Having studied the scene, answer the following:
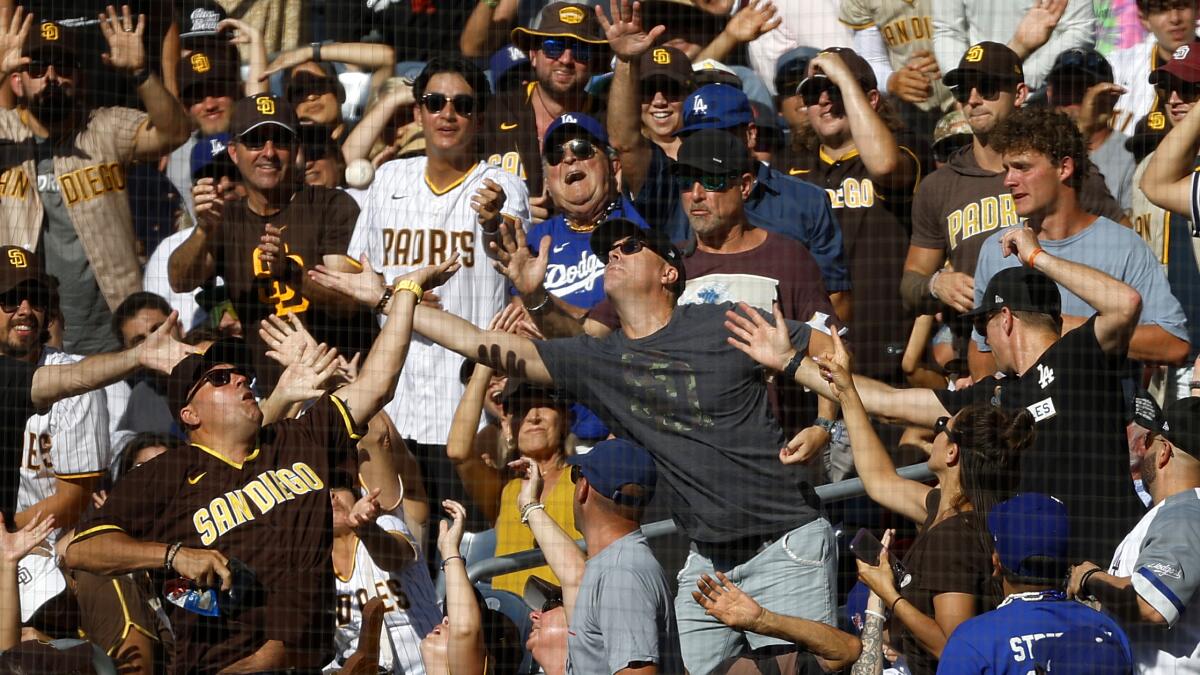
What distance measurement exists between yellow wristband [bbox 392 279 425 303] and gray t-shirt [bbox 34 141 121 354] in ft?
6.54

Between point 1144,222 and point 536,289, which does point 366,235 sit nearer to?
point 536,289

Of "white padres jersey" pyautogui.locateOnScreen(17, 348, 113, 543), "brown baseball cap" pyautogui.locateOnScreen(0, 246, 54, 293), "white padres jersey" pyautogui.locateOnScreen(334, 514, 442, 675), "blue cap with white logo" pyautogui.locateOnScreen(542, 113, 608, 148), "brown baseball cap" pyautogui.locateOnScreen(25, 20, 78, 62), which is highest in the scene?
"brown baseball cap" pyautogui.locateOnScreen(25, 20, 78, 62)

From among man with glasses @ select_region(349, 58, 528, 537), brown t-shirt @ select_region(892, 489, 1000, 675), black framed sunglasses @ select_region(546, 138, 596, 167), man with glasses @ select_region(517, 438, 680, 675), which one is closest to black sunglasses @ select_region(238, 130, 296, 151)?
man with glasses @ select_region(349, 58, 528, 537)

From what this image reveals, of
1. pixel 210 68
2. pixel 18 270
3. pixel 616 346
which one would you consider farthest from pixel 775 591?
pixel 210 68

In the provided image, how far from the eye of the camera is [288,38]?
9430 millimetres

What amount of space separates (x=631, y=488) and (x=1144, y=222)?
8.35 ft

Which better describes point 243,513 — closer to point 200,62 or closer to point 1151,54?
point 200,62

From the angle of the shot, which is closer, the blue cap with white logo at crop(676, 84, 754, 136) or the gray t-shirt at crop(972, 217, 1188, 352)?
the gray t-shirt at crop(972, 217, 1188, 352)

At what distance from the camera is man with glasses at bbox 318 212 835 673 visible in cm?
608

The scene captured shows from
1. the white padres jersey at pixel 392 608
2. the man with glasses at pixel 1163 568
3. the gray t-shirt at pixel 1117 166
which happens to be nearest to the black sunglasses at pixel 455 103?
the white padres jersey at pixel 392 608

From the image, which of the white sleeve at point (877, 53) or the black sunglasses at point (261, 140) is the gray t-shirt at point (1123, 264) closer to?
the white sleeve at point (877, 53)

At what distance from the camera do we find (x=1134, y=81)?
7730 millimetres

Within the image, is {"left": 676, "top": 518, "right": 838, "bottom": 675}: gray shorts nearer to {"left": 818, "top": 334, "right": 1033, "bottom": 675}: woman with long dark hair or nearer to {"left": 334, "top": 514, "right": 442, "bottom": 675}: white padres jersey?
{"left": 818, "top": 334, "right": 1033, "bottom": 675}: woman with long dark hair

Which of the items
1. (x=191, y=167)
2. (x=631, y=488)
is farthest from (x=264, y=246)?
(x=631, y=488)
